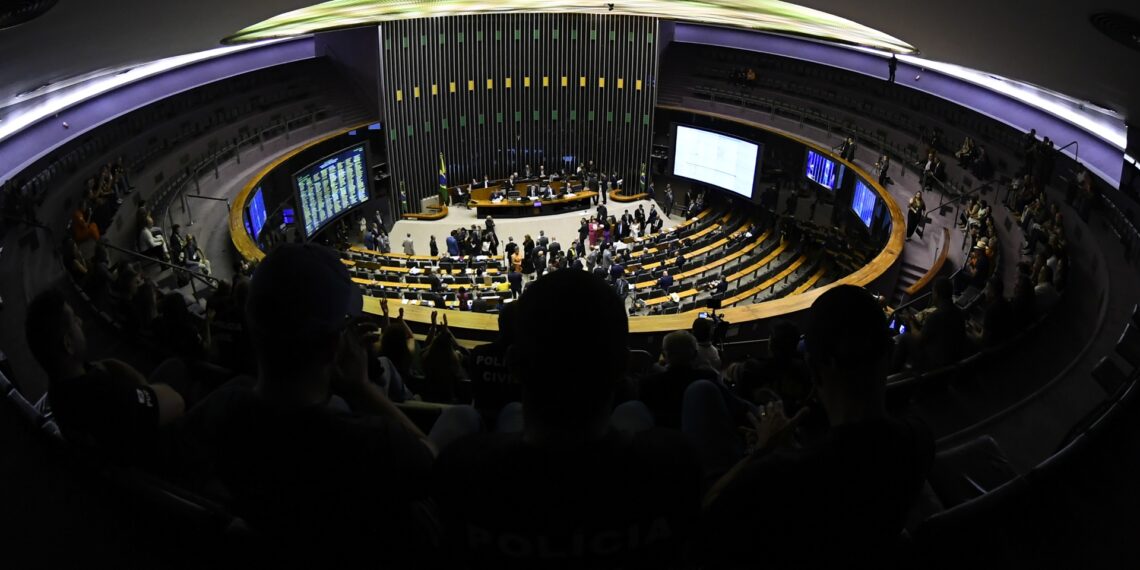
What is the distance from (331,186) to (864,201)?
13.0 meters

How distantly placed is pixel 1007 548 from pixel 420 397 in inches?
121

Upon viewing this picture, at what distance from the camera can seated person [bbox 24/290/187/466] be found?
97.3 inches

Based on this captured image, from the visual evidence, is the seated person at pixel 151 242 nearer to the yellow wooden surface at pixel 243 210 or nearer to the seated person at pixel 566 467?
the yellow wooden surface at pixel 243 210

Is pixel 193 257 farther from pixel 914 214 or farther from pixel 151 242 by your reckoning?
pixel 914 214

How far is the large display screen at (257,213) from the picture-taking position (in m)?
14.3

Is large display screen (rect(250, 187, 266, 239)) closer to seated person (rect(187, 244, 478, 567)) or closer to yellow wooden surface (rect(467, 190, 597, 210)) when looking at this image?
yellow wooden surface (rect(467, 190, 597, 210))

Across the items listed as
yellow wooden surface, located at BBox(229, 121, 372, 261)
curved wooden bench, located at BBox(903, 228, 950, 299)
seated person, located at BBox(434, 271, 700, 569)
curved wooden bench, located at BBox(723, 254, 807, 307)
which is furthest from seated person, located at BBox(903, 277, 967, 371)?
yellow wooden surface, located at BBox(229, 121, 372, 261)

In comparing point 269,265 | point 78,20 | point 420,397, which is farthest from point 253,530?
point 78,20

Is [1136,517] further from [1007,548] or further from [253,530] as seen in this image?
[253,530]

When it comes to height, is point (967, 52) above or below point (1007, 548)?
above

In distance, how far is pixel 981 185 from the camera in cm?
1340

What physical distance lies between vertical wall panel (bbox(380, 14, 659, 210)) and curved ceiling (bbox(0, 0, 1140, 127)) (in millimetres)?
12449

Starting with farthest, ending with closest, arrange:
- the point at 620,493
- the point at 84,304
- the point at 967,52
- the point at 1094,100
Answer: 1. the point at 1094,100
2. the point at 967,52
3. the point at 84,304
4. the point at 620,493

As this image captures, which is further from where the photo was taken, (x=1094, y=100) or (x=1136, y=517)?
(x=1094, y=100)
